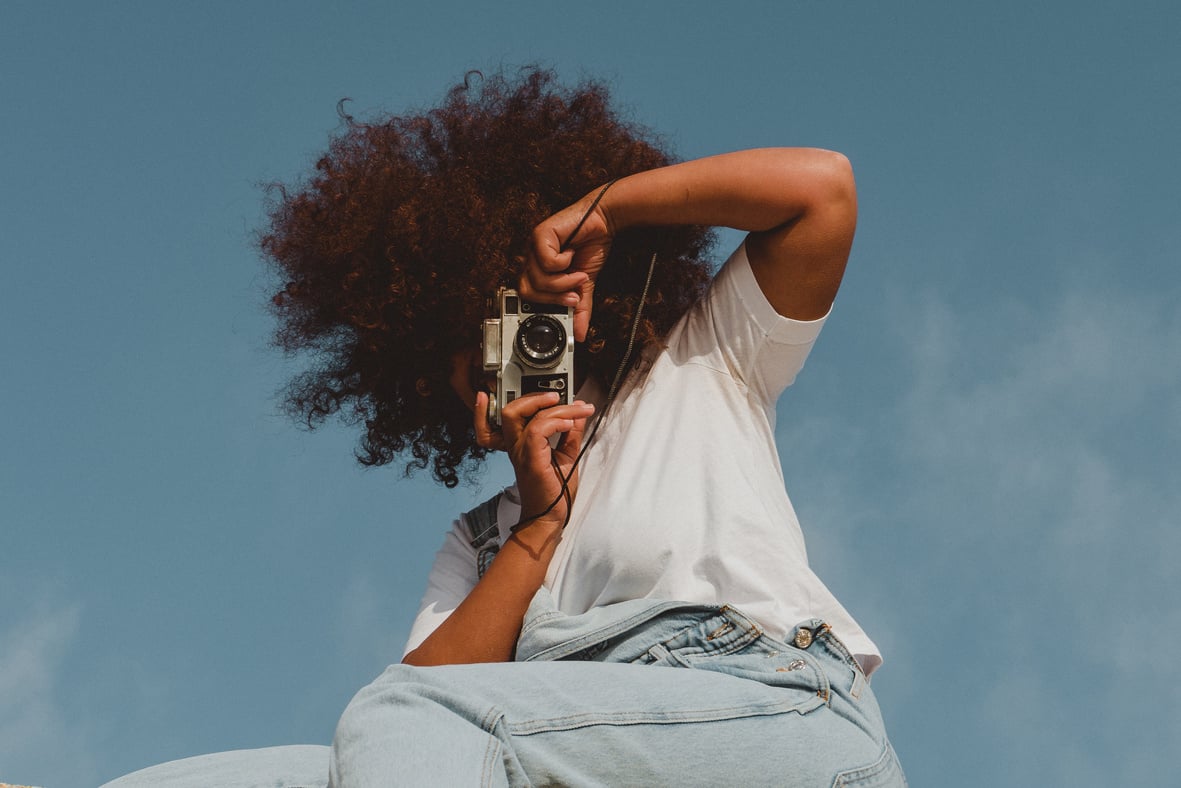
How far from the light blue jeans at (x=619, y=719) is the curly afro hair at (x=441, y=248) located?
0.99m

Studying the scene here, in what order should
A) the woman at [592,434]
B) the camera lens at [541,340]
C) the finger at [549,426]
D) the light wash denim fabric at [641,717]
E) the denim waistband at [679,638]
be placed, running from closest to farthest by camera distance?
the light wash denim fabric at [641,717] < the woman at [592,434] < the denim waistband at [679,638] < the finger at [549,426] < the camera lens at [541,340]

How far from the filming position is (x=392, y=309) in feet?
10.8

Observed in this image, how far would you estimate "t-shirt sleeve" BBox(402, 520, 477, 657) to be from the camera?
3.10 meters

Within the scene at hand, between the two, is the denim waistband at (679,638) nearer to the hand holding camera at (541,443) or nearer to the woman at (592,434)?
the woman at (592,434)

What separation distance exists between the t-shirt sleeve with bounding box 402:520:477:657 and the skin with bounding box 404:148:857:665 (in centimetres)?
18

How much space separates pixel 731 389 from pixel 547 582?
662 millimetres

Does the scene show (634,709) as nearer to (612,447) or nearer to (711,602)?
(711,602)

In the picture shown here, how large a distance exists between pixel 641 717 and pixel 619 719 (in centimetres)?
4

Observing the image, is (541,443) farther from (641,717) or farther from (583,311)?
(641,717)

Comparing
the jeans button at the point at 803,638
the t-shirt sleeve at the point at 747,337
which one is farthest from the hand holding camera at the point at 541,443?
the jeans button at the point at 803,638

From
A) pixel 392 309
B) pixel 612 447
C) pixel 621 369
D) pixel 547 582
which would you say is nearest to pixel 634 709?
pixel 547 582

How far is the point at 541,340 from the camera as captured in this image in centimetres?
296

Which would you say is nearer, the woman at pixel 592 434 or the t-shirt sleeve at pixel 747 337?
the woman at pixel 592 434

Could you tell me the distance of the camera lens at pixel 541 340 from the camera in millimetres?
2949
